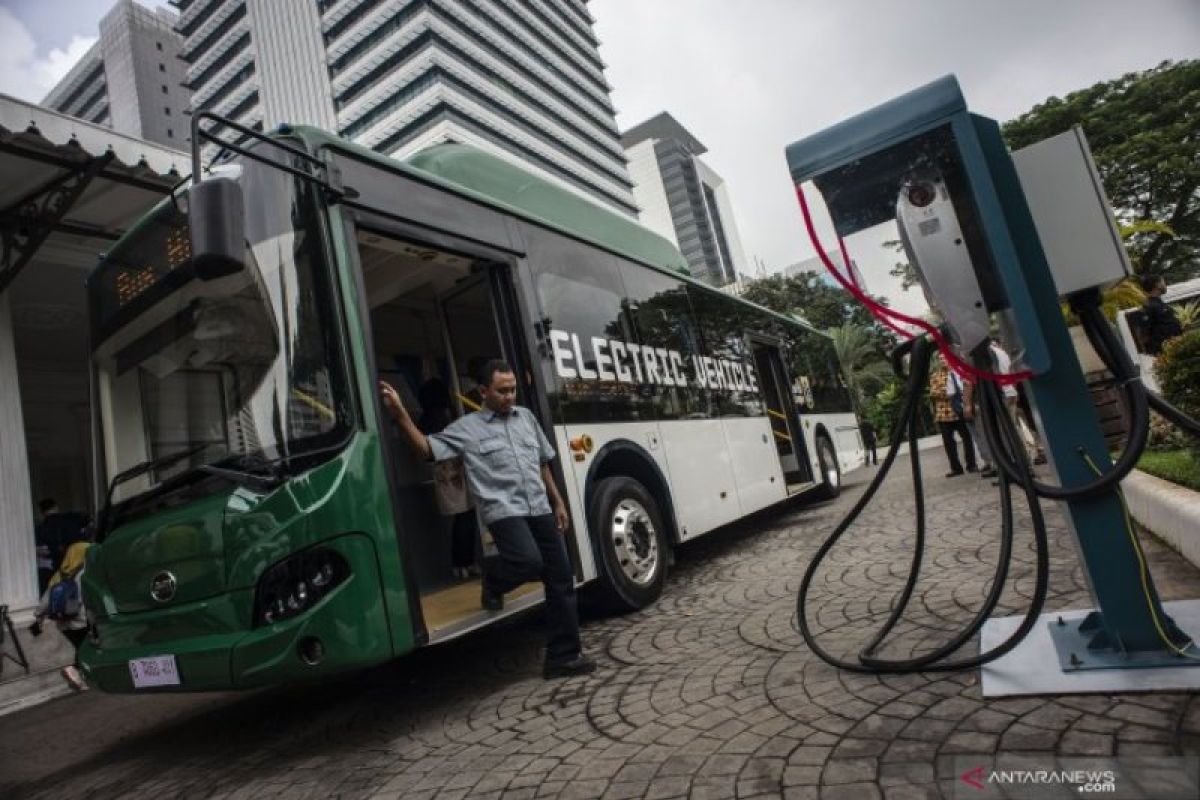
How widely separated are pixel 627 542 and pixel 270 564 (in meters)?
2.47

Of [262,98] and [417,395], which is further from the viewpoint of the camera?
[262,98]

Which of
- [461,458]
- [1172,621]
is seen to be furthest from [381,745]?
[1172,621]

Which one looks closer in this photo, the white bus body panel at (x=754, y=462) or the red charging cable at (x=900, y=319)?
the red charging cable at (x=900, y=319)

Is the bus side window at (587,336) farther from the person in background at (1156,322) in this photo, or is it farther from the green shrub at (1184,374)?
the person in background at (1156,322)

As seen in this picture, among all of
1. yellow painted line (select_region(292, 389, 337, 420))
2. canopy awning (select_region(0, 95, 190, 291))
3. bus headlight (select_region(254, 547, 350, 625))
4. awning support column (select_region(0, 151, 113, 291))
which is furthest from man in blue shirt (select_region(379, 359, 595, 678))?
awning support column (select_region(0, 151, 113, 291))

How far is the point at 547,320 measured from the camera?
4.68 m

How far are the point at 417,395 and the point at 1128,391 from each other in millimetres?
5547

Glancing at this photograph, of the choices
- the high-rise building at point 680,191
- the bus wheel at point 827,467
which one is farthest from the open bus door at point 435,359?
the high-rise building at point 680,191

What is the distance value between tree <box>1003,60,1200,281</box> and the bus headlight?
2982 centimetres

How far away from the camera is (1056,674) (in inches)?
95.7

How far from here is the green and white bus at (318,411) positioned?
2988 millimetres

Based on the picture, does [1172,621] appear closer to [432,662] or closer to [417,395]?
[432,662]

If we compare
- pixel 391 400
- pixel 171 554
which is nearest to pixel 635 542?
pixel 391 400

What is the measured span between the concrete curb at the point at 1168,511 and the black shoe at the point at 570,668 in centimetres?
311
